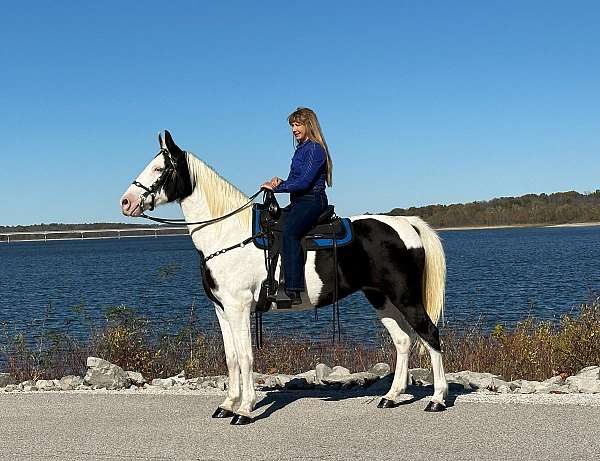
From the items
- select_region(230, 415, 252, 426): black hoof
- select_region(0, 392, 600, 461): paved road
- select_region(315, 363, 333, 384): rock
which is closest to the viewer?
select_region(0, 392, 600, 461): paved road

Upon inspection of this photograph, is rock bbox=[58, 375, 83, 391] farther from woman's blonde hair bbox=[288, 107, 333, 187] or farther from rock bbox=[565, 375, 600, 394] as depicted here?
rock bbox=[565, 375, 600, 394]

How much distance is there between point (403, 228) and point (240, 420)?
8.60 ft

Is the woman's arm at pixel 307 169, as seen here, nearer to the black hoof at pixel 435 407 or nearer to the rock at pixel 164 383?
the black hoof at pixel 435 407

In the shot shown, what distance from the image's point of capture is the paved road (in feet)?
21.0

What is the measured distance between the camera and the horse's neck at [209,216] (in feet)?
25.8

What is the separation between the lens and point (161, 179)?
7.76m

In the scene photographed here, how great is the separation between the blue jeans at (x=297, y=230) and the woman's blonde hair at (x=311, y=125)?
0.33 meters

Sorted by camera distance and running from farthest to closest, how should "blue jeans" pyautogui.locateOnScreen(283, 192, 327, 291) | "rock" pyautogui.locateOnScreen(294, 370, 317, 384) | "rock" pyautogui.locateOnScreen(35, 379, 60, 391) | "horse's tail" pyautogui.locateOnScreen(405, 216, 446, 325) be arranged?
1. "rock" pyautogui.locateOnScreen(35, 379, 60, 391)
2. "rock" pyautogui.locateOnScreen(294, 370, 317, 384)
3. "horse's tail" pyautogui.locateOnScreen(405, 216, 446, 325)
4. "blue jeans" pyautogui.locateOnScreen(283, 192, 327, 291)

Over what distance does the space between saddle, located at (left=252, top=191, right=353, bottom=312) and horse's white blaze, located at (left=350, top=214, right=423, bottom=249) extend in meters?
0.43

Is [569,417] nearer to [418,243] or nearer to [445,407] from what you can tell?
[445,407]

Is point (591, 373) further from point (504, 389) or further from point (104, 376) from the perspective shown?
point (104, 376)

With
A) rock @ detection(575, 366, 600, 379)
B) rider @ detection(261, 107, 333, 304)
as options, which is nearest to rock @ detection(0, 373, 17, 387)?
rider @ detection(261, 107, 333, 304)

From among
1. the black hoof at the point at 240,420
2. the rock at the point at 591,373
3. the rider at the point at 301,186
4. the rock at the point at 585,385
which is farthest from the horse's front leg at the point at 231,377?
the rock at the point at 591,373

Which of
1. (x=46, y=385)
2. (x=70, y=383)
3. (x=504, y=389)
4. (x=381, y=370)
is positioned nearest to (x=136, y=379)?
(x=70, y=383)
